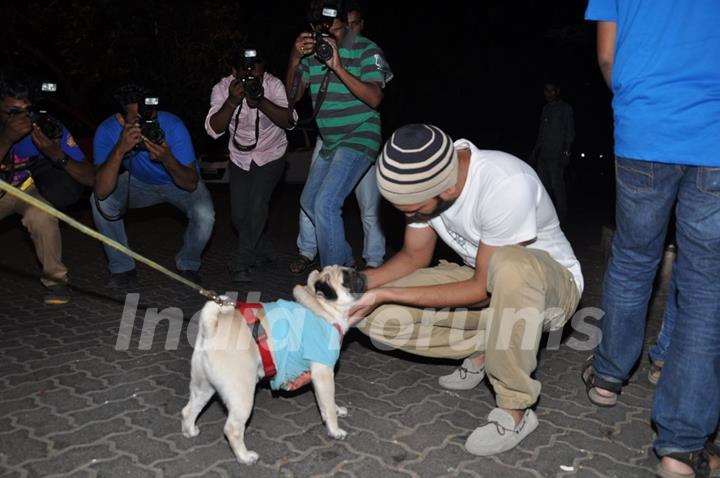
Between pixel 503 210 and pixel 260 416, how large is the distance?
188cm

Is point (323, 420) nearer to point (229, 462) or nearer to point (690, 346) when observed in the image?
point (229, 462)

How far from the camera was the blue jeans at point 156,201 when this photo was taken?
19.9 feet

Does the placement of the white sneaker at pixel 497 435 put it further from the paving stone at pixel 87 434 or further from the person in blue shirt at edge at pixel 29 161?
the person in blue shirt at edge at pixel 29 161

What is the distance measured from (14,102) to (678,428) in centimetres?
556

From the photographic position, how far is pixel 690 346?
9.45 feet

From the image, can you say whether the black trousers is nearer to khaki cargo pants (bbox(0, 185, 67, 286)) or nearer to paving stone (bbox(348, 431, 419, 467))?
khaki cargo pants (bbox(0, 185, 67, 286))

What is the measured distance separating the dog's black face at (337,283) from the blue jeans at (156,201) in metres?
3.13

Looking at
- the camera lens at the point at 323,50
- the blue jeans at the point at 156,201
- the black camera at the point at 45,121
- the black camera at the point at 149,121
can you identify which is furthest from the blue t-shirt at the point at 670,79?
the black camera at the point at 45,121

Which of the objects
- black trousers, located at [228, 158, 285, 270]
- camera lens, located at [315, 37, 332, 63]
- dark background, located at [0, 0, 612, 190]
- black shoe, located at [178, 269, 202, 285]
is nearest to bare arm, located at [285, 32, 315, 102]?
camera lens, located at [315, 37, 332, 63]

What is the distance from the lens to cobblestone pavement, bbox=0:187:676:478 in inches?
126

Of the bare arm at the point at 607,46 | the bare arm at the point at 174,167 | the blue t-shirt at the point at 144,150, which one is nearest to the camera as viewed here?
the bare arm at the point at 607,46

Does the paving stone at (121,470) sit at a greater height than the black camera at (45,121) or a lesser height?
lesser

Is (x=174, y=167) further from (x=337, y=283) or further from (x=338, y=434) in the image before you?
(x=338, y=434)

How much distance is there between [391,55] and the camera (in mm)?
28250
